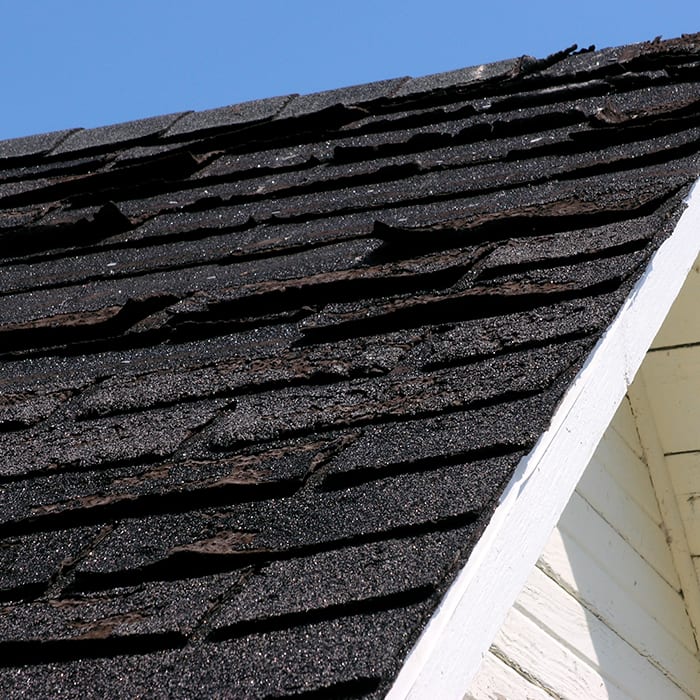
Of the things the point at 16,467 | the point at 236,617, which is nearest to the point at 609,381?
the point at 236,617

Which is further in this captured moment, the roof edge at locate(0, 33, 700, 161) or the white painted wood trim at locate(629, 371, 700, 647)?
the roof edge at locate(0, 33, 700, 161)

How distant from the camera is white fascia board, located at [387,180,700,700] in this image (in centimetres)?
120

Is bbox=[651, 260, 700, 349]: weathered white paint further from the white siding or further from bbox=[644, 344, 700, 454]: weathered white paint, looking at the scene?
the white siding

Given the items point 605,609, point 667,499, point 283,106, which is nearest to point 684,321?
point 667,499

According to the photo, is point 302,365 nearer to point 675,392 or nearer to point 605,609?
point 605,609

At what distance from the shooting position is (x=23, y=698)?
126cm

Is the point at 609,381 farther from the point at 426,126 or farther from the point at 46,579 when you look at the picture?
the point at 426,126

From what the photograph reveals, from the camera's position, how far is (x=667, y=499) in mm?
2977

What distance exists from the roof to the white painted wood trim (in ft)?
1.99

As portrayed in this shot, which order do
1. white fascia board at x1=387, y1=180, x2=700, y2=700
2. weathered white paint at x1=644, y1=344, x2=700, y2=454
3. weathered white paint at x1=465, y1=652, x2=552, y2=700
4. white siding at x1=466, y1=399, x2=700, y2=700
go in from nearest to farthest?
white fascia board at x1=387, y1=180, x2=700, y2=700, weathered white paint at x1=465, y1=652, x2=552, y2=700, white siding at x1=466, y1=399, x2=700, y2=700, weathered white paint at x1=644, y1=344, x2=700, y2=454

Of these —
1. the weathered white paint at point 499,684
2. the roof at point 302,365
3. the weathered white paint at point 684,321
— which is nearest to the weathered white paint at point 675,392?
the weathered white paint at point 684,321

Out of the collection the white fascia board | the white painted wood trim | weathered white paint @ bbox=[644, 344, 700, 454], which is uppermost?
weathered white paint @ bbox=[644, 344, 700, 454]

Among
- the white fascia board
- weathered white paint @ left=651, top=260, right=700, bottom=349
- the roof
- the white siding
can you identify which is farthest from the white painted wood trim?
the white fascia board

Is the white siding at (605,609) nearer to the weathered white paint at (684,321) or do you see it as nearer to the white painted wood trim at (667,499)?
the white painted wood trim at (667,499)
